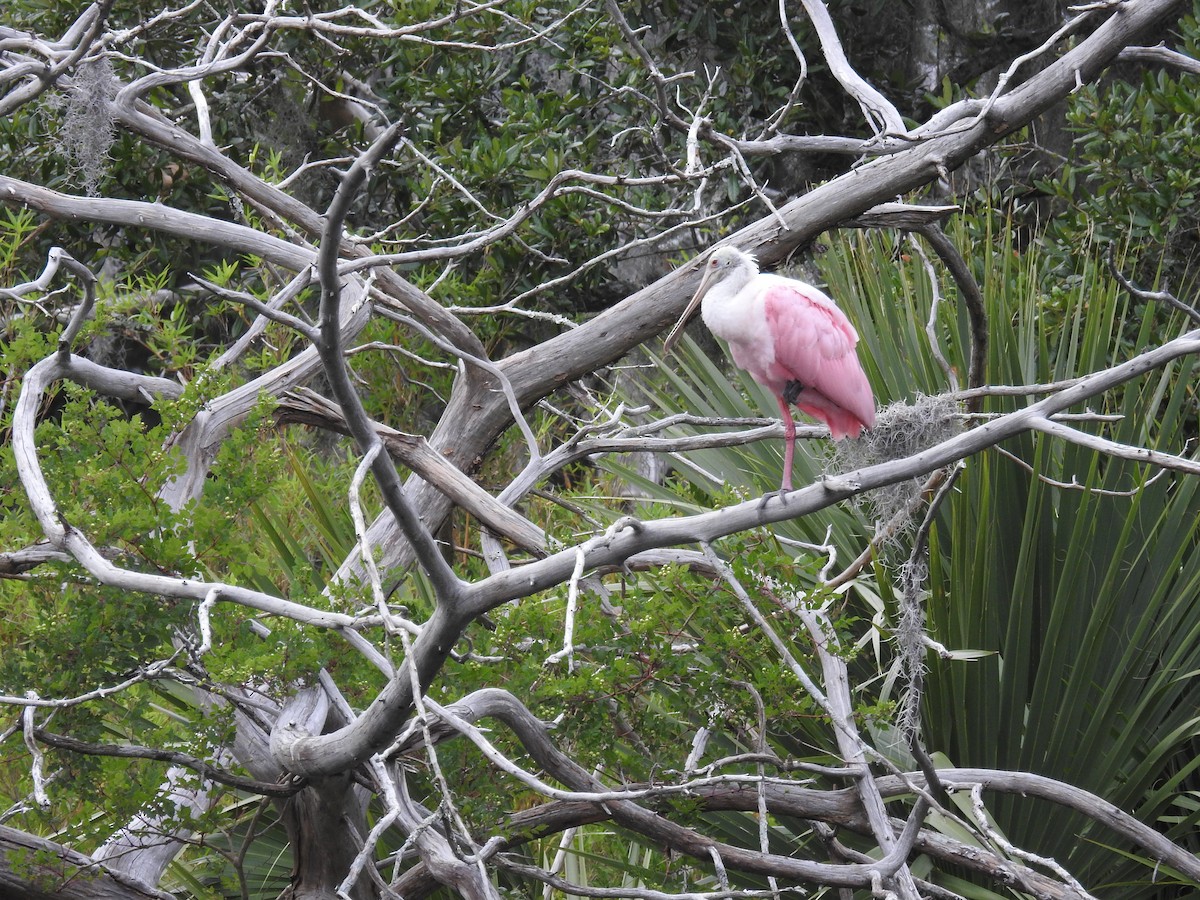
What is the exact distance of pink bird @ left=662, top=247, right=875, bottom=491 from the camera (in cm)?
286

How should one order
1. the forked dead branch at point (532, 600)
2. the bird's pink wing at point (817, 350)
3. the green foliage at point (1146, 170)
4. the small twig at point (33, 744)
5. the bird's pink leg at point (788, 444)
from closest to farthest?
Answer: the forked dead branch at point (532, 600) < the small twig at point (33, 744) < the bird's pink leg at point (788, 444) < the bird's pink wing at point (817, 350) < the green foliage at point (1146, 170)

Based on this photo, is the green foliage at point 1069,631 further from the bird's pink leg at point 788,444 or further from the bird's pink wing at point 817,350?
the bird's pink wing at point 817,350

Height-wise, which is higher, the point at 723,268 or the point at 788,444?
the point at 723,268

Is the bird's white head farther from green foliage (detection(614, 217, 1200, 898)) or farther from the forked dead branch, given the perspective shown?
green foliage (detection(614, 217, 1200, 898))

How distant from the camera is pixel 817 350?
284 cm

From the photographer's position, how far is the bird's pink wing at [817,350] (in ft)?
9.36

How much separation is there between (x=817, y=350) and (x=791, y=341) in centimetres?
7

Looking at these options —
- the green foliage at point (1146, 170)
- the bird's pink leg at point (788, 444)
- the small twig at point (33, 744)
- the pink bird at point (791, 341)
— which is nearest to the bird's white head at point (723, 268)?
the pink bird at point (791, 341)

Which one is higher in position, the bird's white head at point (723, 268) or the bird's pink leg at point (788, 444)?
the bird's white head at point (723, 268)

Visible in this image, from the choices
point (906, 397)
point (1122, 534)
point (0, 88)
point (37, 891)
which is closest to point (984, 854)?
point (1122, 534)

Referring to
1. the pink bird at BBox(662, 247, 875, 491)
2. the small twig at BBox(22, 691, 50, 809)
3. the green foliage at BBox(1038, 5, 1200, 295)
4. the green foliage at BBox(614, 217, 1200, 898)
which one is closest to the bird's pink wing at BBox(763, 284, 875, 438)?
the pink bird at BBox(662, 247, 875, 491)

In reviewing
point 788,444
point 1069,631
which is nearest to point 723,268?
point 788,444

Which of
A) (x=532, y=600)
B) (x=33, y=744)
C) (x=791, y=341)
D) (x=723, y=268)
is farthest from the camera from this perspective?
(x=723, y=268)

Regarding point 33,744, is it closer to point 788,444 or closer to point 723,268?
point 788,444
